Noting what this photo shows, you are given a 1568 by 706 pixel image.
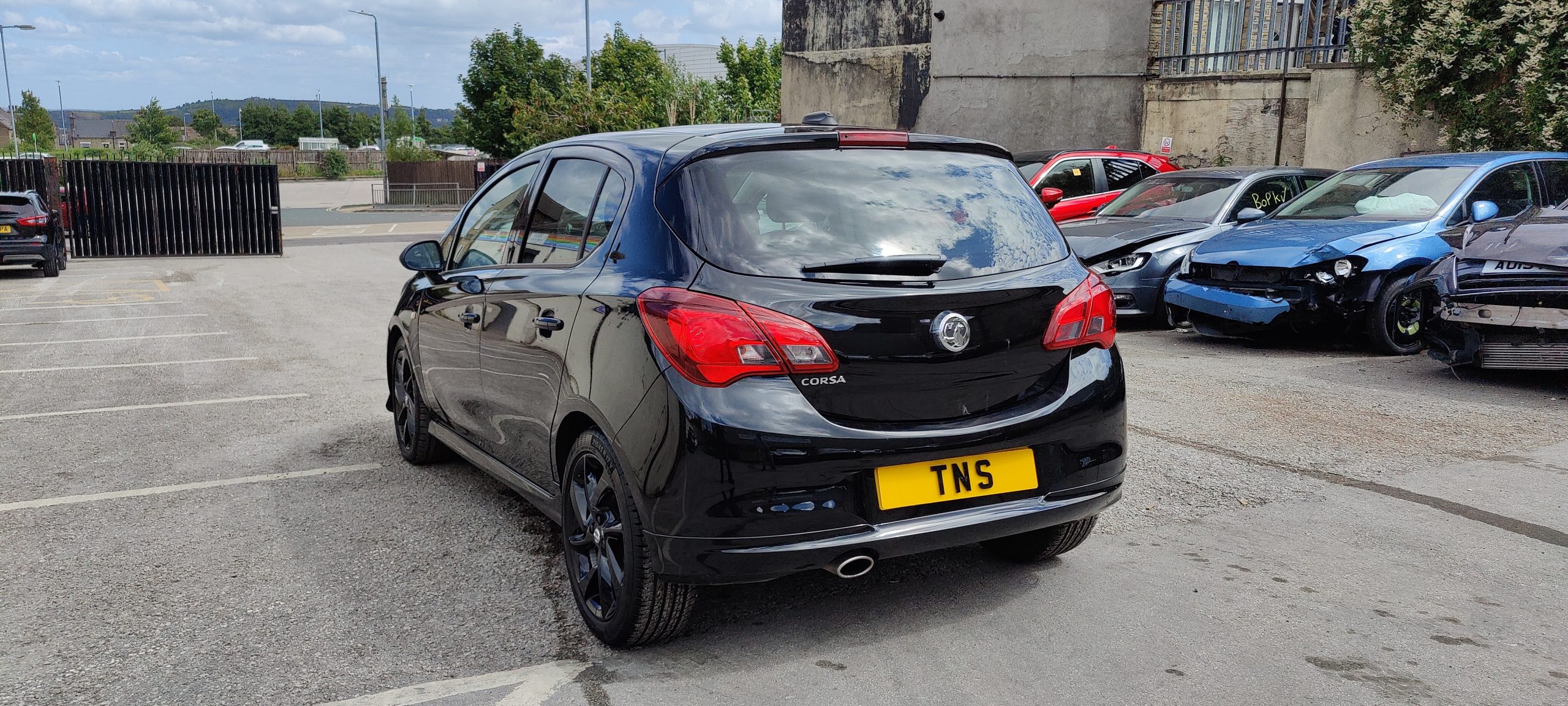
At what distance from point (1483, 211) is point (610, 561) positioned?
7.25 metres

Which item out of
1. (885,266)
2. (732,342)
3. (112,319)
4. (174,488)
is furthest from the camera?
(112,319)

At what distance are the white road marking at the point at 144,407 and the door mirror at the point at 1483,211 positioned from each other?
Answer: 26.3 feet

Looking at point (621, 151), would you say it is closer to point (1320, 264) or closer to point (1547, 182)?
point (1320, 264)

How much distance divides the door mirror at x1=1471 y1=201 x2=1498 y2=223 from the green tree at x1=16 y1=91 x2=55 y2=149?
88.6 meters

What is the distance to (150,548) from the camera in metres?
4.57

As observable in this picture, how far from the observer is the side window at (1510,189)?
9.24 metres

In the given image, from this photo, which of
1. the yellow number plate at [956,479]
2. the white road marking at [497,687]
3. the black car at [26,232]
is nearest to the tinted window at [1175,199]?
the yellow number plate at [956,479]

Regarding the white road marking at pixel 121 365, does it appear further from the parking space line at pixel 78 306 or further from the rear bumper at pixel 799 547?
the rear bumper at pixel 799 547

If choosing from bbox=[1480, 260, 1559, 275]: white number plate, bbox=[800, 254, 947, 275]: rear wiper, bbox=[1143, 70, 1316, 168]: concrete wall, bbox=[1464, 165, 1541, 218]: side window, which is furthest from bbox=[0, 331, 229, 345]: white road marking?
bbox=[1143, 70, 1316, 168]: concrete wall

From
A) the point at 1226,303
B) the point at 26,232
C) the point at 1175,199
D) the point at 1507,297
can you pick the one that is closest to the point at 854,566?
the point at 1507,297

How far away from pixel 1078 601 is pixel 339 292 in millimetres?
13631

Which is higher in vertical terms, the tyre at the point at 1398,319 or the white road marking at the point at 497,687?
the tyre at the point at 1398,319

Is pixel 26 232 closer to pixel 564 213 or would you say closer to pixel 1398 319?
pixel 564 213

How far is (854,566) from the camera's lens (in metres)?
3.29
